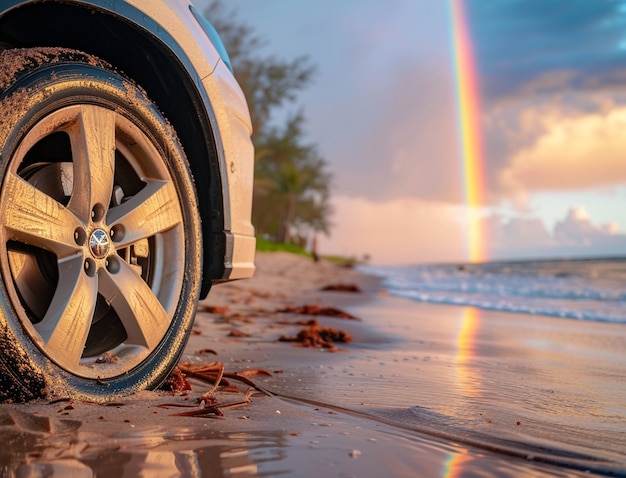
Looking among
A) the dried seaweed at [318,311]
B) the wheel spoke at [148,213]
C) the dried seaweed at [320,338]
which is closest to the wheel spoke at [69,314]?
the wheel spoke at [148,213]

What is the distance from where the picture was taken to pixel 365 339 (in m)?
5.16

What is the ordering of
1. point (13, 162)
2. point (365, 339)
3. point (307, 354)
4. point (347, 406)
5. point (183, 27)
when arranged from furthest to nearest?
point (365, 339) < point (307, 354) < point (183, 27) < point (347, 406) < point (13, 162)

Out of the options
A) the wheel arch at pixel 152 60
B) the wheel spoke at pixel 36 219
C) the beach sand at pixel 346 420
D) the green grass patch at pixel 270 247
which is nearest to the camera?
the beach sand at pixel 346 420

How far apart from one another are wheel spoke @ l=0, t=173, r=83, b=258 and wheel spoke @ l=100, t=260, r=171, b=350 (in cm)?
21

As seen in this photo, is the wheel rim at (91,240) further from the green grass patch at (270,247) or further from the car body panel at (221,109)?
the green grass patch at (270,247)

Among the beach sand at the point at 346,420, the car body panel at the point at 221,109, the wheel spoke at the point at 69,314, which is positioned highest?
the car body panel at the point at 221,109

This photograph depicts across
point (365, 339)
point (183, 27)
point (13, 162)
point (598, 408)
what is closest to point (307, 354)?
point (365, 339)

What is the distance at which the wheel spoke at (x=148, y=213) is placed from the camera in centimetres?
245

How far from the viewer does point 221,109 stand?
2936mm

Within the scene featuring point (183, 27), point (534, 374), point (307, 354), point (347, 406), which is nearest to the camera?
point (347, 406)

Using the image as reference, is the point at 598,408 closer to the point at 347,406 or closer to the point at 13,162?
the point at 347,406

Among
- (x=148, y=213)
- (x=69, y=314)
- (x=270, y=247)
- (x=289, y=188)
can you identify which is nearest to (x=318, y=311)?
(x=148, y=213)

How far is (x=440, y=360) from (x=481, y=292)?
33.9 feet

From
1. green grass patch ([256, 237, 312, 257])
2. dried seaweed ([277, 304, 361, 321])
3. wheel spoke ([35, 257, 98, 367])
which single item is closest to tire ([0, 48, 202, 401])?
wheel spoke ([35, 257, 98, 367])
